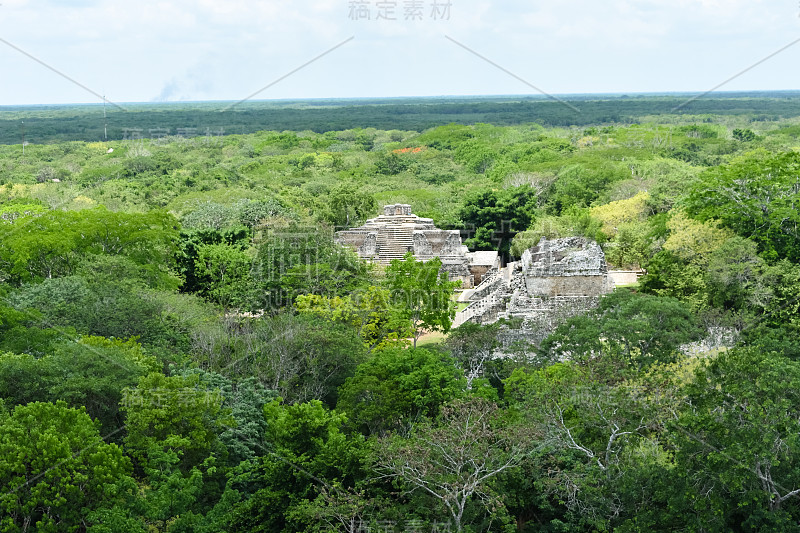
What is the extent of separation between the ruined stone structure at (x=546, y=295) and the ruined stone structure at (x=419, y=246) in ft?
21.5

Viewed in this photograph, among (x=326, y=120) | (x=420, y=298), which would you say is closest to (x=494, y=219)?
(x=420, y=298)

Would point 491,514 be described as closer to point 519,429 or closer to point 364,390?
point 519,429

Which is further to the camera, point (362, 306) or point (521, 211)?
point (521, 211)

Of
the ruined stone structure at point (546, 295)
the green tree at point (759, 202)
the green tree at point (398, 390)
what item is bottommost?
the green tree at point (398, 390)

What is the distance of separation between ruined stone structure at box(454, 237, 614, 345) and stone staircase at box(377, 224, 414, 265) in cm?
906

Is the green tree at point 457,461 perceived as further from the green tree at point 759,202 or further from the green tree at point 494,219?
the green tree at point 494,219

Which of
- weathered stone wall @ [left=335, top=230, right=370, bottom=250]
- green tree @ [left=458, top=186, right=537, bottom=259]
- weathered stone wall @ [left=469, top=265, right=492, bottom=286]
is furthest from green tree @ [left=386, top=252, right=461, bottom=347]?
green tree @ [left=458, top=186, right=537, bottom=259]

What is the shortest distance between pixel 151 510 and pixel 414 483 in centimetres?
395

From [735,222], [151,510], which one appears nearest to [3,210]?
[151,510]

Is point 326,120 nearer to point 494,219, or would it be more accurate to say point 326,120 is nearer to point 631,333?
point 494,219

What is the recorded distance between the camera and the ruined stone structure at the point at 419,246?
31594mm

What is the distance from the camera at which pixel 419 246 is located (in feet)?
108

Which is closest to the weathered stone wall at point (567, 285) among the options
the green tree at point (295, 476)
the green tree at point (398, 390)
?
the green tree at point (398, 390)

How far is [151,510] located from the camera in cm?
1246
